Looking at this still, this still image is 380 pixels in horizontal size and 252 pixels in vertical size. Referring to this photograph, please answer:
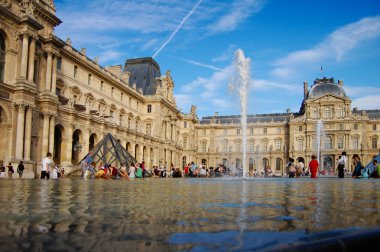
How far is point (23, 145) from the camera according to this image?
24.4 metres

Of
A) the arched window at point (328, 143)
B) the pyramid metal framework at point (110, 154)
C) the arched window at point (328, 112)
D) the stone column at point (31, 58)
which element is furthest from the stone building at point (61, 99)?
the arched window at point (328, 112)

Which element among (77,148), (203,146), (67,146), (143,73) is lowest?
(77,148)

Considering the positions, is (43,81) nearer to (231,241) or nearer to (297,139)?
(231,241)

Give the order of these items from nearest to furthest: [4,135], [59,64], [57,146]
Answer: [4,135] → [57,146] → [59,64]

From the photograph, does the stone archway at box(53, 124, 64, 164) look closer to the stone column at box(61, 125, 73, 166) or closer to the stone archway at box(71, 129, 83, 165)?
the stone column at box(61, 125, 73, 166)

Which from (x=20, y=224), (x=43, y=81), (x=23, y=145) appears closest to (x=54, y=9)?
(x=43, y=81)

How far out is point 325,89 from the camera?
246ft

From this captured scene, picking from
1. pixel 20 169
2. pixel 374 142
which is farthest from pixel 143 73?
pixel 374 142

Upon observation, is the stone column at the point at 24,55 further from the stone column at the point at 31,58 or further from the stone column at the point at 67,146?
the stone column at the point at 67,146

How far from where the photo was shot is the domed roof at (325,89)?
243 ft

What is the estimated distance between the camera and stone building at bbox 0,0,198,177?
24031mm

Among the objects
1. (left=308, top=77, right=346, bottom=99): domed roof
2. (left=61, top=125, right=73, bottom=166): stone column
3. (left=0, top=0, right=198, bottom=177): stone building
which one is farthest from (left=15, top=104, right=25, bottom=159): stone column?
(left=308, top=77, right=346, bottom=99): domed roof

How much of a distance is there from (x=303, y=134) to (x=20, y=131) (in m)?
61.4

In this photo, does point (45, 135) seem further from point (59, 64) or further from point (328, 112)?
point (328, 112)
